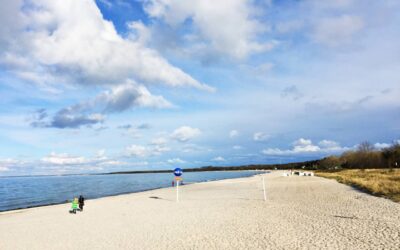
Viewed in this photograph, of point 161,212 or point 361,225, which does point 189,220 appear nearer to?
point 161,212

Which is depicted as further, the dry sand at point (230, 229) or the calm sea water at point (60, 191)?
the calm sea water at point (60, 191)

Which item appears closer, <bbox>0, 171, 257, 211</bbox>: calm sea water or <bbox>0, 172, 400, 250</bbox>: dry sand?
<bbox>0, 172, 400, 250</bbox>: dry sand

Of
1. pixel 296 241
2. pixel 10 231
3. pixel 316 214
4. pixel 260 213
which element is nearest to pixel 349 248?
pixel 296 241

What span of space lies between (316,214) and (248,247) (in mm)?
7037

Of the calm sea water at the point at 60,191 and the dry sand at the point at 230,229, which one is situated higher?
the calm sea water at the point at 60,191

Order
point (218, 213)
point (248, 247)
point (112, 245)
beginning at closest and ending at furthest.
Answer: point (248, 247)
point (112, 245)
point (218, 213)

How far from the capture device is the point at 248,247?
10.6 metres

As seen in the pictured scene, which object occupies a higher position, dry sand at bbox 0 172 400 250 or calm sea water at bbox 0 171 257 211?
calm sea water at bbox 0 171 257 211

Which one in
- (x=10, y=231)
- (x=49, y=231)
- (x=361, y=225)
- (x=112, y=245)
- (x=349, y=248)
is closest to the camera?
(x=349, y=248)

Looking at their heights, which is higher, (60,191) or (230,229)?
(60,191)

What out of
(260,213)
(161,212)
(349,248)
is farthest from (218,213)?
(349,248)

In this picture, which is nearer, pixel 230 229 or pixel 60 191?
pixel 230 229

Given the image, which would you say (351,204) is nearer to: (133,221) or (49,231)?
(133,221)

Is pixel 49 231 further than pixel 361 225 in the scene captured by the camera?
Yes
